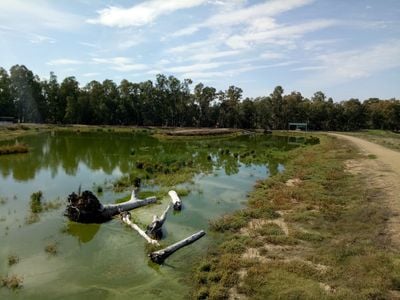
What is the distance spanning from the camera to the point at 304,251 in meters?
14.5

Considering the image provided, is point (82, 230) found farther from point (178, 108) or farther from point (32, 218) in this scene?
point (178, 108)

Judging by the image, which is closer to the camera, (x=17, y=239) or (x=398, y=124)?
(x=17, y=239)

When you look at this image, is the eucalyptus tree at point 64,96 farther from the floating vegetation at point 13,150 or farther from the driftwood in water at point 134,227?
the driftwood in water at point 134,227

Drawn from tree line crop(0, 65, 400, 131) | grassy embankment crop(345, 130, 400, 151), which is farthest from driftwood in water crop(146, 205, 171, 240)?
tree line crop(0, 65, 400, 131)

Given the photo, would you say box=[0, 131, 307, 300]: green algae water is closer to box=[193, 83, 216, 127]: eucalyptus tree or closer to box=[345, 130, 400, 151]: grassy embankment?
box=[345, 130, 400, 151]: grassy embankment

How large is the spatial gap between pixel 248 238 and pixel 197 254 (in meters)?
2.55

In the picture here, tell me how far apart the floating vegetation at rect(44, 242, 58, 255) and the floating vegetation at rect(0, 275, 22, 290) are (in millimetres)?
2446

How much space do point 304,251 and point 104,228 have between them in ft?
31.4

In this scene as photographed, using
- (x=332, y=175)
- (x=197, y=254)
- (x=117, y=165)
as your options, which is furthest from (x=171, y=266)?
(x=117, y=165)

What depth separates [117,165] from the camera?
3675 centimetres

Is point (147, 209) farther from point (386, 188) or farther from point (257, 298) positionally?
point (386, 188)

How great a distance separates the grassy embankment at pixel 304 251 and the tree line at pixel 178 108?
93563 mm

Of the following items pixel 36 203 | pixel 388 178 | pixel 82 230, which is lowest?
pixel 82 230

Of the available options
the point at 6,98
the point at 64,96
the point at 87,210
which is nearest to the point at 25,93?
the point at 6,98
